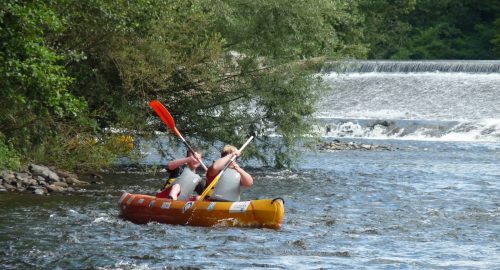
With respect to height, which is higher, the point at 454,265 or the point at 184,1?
the point at 184,1

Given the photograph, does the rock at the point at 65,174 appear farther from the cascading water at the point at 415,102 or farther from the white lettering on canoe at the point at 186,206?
the cascading water at the point at 415,102

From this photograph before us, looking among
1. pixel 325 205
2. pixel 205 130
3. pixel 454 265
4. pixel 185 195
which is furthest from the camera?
pixel 205 130

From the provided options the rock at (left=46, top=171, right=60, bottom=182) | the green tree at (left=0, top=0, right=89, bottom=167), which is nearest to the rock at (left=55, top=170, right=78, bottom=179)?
the rock at (left=46, top=171, right=60, bottom=182)

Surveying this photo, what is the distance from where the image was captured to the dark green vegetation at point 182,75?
17.8 m

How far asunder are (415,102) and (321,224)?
24252 mm

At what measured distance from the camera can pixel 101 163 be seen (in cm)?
1941

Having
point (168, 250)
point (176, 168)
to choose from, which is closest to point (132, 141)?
point (176, 168)

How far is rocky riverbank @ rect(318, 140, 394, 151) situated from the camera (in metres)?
29.5

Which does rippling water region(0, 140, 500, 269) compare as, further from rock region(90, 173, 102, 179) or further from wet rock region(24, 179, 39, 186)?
wet rock region(24, 179, 39, 186)

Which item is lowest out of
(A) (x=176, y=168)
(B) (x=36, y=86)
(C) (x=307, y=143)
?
(C) (x=307, y=143)

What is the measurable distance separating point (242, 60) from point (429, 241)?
955 centimetres

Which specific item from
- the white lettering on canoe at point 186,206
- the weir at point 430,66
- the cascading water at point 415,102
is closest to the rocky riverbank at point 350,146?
the cascading water at point 415,102

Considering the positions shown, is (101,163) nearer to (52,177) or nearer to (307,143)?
(52,177)

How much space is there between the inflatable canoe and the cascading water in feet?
65.0
